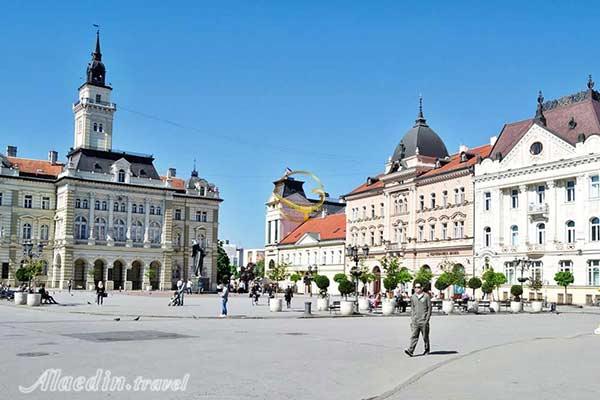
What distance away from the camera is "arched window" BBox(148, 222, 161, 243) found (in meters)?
100

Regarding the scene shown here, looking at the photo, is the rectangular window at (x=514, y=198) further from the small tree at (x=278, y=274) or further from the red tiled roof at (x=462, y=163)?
the small tree at (x=278, y=274)

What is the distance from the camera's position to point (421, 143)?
7481cm

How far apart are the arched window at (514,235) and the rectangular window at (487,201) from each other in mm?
3081

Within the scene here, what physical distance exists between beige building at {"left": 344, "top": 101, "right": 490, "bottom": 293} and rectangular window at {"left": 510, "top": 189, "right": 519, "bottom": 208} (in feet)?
15.1

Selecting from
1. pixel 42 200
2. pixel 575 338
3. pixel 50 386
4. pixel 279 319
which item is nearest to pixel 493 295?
pixel 279 319

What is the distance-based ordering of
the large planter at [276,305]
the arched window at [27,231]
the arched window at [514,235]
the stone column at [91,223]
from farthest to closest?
the stone column at [91,223] < the arched window at [27,231] < the arched window at [514,235] < the large planter at [276,305]

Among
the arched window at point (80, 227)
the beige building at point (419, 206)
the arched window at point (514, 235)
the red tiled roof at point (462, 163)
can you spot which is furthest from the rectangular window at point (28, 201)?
the arched window at point (514, 235)

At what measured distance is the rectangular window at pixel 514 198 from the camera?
60719 millimetres

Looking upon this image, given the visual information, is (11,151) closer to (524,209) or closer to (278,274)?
(278,274)

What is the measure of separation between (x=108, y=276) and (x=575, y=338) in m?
80.2

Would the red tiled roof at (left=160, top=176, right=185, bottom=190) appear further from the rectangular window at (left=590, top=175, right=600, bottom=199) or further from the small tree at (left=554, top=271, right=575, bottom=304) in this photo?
the rectangular window at (left=590, top=175, right=600, bottom=199)

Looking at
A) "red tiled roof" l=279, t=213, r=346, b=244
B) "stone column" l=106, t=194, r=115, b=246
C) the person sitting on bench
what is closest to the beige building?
"red tiled roof" l=279, t=213, r=346, b=244

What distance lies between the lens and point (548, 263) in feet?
187

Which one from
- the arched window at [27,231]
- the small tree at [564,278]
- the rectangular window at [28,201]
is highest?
the rectangular window at [28,201]
